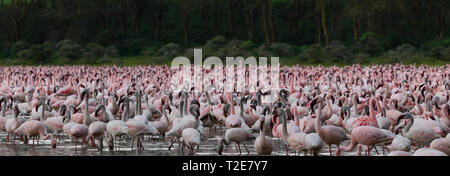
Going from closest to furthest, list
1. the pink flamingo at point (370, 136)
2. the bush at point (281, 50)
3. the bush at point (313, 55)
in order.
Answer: the pink flamingo at point (370, 136) < the bush at point (313, 55) < the bush at point (281, 50)

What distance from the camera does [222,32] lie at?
211ft

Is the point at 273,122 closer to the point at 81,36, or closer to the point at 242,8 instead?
the point at 81,36

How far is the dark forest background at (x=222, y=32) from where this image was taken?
168 feet

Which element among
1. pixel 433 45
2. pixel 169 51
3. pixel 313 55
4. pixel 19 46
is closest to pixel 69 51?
pixel 19 46

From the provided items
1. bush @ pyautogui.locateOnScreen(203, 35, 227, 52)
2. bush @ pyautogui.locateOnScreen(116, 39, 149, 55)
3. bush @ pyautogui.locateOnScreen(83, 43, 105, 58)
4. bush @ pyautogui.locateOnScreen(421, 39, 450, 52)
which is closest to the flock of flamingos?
bush @ pyautogui.locateOnScreen(83, 43, 105, 58)

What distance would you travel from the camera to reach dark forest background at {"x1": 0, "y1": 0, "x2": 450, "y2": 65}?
2021 inches

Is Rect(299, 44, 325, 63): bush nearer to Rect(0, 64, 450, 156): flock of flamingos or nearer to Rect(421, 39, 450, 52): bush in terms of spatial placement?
Rect(421, 39, 450, 52): bush

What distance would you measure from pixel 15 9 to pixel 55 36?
406 cm

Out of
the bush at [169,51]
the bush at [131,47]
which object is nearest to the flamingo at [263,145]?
the bush at [169,51]

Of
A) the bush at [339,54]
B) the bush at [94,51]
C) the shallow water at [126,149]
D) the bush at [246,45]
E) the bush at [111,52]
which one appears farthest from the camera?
the bush at [111,52]

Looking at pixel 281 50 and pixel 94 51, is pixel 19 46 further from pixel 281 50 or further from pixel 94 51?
pixel 281 50

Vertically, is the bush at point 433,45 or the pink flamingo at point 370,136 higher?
the bush at point 433,45

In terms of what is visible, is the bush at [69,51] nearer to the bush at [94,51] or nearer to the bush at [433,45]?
the bush at [94,51]
